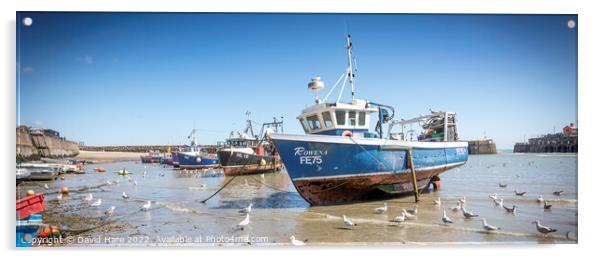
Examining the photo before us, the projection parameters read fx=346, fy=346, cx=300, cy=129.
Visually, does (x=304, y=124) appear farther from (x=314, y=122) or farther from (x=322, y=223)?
(x=322, y=223)

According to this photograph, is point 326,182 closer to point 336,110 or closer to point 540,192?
point 336,110

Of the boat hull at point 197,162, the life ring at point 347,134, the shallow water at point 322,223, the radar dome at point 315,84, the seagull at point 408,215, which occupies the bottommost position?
the boat hull at point 197,162

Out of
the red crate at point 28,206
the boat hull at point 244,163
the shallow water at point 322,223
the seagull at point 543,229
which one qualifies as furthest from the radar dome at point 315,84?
the boat hull at point 244,163

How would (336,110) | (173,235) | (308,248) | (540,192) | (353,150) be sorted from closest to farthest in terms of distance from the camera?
1. (308,248)
2. (173,235)
3. (353,150)
4. (336,110)
5. (540,192)

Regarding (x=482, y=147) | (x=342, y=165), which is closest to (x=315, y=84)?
(x=342, y=165)

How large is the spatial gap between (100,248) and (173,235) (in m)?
1.15

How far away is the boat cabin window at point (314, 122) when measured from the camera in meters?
8.91

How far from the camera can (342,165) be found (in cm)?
777

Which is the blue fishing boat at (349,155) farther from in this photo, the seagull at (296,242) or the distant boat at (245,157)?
the distant boat at (245,157)

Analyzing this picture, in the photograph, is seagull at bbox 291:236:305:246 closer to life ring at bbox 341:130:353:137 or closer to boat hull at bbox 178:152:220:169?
life ring at bbox 341:130:353:137

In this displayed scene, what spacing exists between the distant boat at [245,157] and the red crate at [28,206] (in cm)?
1210

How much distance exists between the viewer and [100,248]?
5.77 metres

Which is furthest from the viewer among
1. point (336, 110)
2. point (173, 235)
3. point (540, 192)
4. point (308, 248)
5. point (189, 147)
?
point (189, 147)
